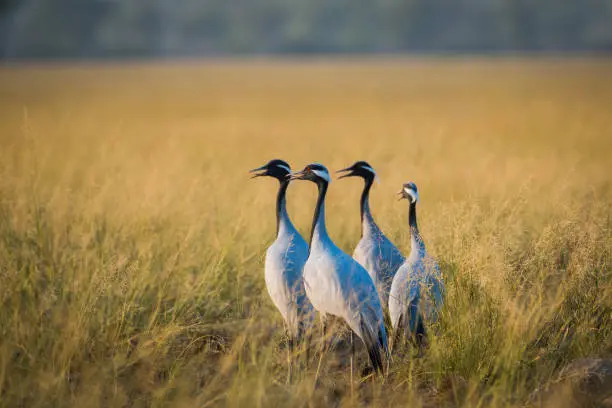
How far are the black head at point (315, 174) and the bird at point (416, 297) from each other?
78 centimetres

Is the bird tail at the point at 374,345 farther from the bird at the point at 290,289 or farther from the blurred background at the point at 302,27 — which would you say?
the blurred background at the point at 302,27

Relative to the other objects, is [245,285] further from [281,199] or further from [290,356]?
[290,356]

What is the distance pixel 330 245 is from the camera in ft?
14.8

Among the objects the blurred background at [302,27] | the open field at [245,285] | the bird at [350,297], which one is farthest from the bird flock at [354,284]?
the blurred background at [302,27]

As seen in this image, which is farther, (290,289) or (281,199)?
(281,199)

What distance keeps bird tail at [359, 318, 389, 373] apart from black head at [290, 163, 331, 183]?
1.03 meters

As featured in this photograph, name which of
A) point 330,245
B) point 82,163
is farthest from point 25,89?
point 330,245

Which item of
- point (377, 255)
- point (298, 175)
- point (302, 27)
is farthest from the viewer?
point (302, 27)

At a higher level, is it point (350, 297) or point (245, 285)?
point (350, 297)

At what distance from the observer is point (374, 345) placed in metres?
4.23

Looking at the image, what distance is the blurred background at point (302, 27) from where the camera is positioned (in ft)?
364

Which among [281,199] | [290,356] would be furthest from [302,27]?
[290,356]

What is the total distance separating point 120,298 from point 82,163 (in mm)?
8613

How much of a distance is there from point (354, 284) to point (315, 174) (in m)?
0.86
